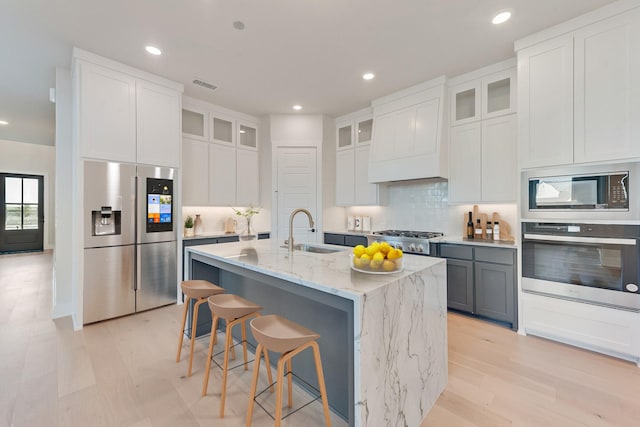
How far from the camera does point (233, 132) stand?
4.73 m

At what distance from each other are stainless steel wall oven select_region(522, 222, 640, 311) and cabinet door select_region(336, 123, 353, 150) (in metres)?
2.98

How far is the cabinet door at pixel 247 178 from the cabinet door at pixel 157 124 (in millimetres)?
1175

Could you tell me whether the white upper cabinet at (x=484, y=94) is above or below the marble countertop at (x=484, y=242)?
above

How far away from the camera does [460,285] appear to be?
10.6ft

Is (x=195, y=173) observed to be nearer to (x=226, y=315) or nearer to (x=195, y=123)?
(x=195, y=123)

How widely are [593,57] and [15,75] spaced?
6337mm

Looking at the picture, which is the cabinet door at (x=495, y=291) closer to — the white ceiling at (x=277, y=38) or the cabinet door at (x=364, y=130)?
the white ceiling at (x=277, y=38)

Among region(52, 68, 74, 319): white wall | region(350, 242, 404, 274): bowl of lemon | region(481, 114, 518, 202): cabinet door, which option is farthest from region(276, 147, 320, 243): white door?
region(350, 242, 404, 274): bowl of lemon

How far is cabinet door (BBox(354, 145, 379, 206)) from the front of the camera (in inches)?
177

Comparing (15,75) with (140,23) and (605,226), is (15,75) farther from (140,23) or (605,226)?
(605,226)

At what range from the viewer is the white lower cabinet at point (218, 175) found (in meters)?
4.21

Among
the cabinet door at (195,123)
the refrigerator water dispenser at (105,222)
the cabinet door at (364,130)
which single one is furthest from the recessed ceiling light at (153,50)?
the cabinet door at (364,130)

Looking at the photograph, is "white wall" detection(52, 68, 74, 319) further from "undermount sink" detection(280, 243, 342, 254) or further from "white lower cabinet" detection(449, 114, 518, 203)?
"white lower cabinet" detection(449, 114, 518, 203)

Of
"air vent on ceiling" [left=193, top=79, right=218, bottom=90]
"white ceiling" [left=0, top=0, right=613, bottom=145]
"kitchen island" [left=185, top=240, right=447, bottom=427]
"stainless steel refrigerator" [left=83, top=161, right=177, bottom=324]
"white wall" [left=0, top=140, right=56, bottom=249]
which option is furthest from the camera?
"white wall" [left=0, top=140, right=56, bottom=249]
